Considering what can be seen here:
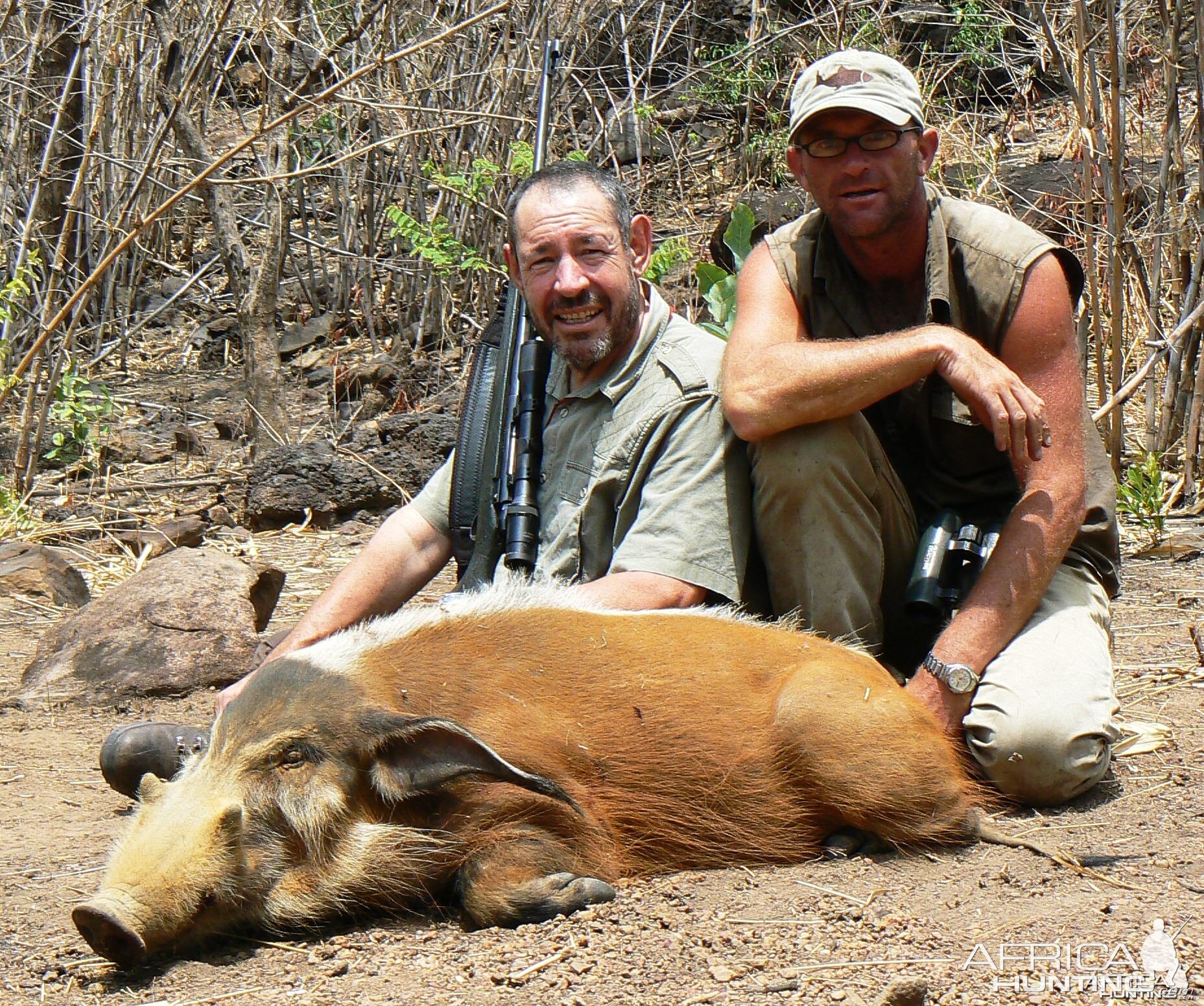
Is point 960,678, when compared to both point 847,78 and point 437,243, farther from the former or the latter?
point 437,243

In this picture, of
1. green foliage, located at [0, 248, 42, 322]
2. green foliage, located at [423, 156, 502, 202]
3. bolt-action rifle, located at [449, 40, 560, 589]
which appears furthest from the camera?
green foliage, located at [423, 156, 502, 202]

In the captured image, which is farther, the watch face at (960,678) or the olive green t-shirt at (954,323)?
the olive green t-shirt at (954,323)

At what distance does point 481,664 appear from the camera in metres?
3.23

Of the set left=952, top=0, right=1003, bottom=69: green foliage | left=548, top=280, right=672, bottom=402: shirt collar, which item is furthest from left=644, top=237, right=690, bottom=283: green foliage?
left=952, top=0, right=1003, bottom=69: green foliage

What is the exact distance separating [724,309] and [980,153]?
3312 millimetres

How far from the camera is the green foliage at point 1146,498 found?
20.2 feet

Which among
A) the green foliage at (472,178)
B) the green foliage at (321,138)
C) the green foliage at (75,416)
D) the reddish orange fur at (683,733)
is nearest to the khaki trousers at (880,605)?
the reddish orange fur at (683,733)

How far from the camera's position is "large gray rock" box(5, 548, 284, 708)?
5.09 m

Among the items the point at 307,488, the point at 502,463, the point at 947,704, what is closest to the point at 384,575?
the point at 502,463

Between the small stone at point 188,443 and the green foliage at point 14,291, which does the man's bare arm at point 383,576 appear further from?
the small stone at point 188,443

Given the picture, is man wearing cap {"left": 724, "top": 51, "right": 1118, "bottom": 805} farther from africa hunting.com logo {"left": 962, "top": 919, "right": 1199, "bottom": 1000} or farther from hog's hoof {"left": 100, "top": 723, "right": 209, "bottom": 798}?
hog's hoof {"left": 100, "top": 723, "right": 209, "bottom": 798}

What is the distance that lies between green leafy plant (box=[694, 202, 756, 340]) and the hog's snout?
4533mm

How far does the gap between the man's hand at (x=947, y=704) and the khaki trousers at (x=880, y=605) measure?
0.03 m

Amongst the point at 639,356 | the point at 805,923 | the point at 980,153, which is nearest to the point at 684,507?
the point at 639,356
